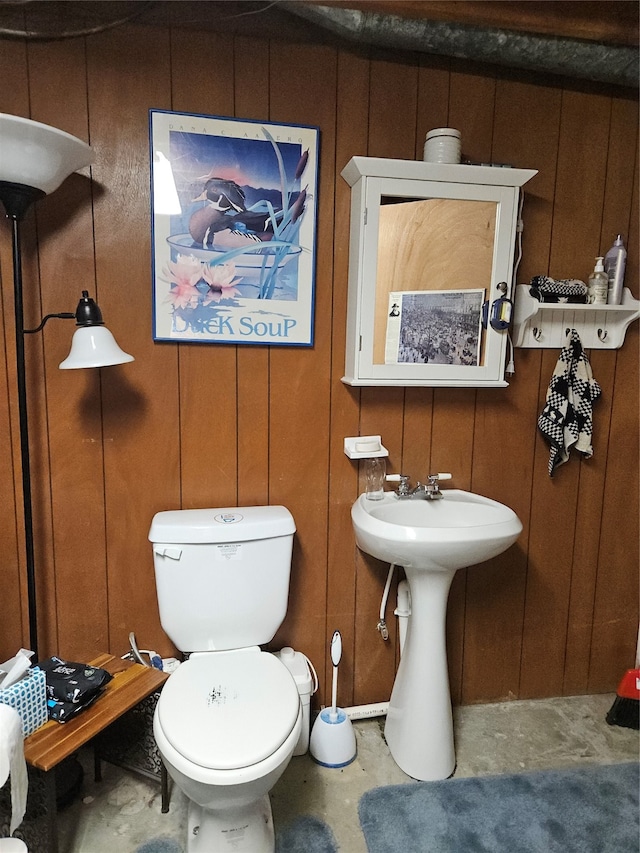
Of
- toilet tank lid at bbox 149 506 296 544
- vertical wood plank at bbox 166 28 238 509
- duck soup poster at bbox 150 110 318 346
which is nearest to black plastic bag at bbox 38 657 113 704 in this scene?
toilet tank lid at bbox 149 506 296 544

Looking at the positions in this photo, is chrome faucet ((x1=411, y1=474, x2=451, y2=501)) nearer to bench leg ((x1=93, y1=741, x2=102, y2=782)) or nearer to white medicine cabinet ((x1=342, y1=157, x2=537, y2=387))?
white medicine cabinet ((x1=342, y1=157, x2=537, y2=387))

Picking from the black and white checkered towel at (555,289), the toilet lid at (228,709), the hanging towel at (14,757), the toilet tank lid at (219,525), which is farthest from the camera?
the black and white checkered towel at (555,289)

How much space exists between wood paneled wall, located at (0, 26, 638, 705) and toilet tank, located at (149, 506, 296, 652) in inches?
7.3

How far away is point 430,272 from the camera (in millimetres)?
1728

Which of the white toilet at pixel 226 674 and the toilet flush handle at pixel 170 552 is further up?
the toilet flush handle at pixel 170 552

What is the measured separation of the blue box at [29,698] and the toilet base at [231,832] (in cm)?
47

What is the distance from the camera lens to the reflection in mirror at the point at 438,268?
168 cm

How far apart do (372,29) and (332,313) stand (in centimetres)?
78

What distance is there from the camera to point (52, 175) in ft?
4.55

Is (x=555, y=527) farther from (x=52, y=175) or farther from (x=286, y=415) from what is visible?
(x=52, y=175)

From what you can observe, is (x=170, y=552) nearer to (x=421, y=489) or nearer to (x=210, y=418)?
(x=210, y=418)

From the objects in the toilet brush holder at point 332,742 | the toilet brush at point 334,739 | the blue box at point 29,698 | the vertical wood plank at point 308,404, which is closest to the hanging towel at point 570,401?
the vertical wood plank at point 308,404

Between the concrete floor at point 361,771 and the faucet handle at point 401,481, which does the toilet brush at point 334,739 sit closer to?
the concrete floor at point 361,771

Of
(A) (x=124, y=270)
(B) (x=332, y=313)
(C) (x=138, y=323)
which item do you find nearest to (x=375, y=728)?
(B) (x=332, y=313)
